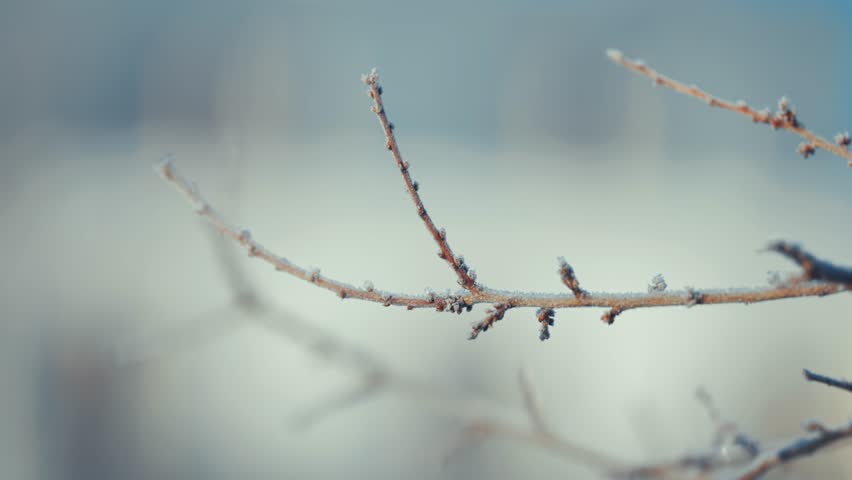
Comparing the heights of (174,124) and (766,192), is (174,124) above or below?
above

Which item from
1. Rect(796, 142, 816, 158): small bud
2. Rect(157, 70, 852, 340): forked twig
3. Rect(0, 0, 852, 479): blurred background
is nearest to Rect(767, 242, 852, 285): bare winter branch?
Rect(157, 70, 852, 340): forked twig

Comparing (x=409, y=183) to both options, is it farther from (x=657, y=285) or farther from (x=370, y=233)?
(x=370, y=233)

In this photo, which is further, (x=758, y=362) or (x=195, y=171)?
(x=195, y=171)

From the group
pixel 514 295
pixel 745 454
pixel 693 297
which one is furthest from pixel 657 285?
pixel 745 454

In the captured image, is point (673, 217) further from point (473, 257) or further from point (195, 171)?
point (195, 171)

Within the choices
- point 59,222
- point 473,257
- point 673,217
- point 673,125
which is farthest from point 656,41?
point 59,222

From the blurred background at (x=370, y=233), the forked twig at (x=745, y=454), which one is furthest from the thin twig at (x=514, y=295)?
the blurred background at (x=370, y=233)

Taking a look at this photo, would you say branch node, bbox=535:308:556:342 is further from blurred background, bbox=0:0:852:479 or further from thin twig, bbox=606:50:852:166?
blurred background, bbox=0:0:852:479
